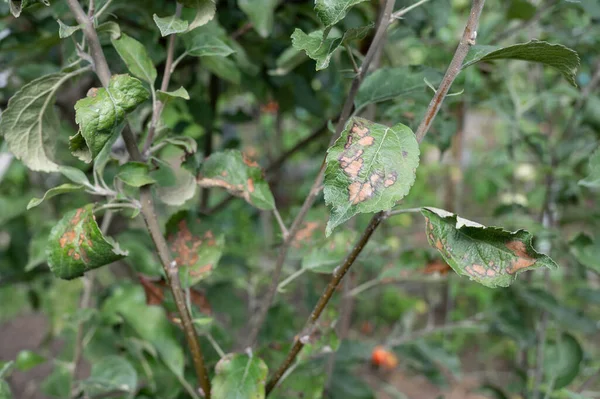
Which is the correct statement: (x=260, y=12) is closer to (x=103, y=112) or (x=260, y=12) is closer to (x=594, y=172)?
(x=103, y=112)

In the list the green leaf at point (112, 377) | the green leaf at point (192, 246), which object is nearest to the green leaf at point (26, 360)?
the green leaf at point (112, 377)

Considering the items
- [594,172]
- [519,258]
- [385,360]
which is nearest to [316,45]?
[519,258]

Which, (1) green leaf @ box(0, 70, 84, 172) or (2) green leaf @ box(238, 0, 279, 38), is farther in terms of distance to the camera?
(2) green leaf @ box(238, 0, 279, 38)

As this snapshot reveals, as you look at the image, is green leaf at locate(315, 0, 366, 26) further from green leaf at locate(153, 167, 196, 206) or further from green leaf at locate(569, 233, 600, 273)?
green leaf at locate(569, 233, 600, 273)

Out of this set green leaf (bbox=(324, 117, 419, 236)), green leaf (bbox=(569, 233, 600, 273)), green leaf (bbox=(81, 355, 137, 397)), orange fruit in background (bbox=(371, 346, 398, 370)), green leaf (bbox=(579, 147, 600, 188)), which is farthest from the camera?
orange fruit in background (bbox=(371, 346, 398, 370))

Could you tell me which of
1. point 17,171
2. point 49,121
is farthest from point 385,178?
point 17,171

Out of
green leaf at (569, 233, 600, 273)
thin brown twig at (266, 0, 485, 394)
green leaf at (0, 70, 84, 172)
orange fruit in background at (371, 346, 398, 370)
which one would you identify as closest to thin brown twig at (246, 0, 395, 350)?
thin brown twig at (266, 0, 485, 394)

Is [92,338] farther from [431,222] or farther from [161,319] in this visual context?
[431,222]
